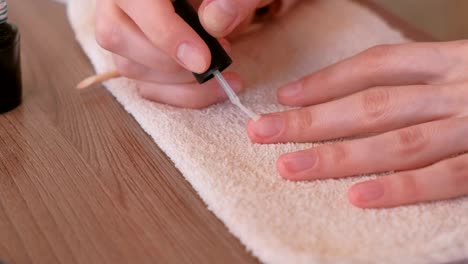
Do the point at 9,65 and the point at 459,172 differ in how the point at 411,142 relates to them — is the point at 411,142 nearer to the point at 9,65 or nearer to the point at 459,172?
the point at 459,172

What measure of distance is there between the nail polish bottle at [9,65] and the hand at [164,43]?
0.10 metres

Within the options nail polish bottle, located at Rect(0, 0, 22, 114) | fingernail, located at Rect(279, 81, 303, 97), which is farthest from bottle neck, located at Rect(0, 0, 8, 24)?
fingernail, located at Rect(279, 81, 303, 97)

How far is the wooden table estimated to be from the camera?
20.0 inches

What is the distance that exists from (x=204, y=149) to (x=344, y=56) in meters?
0.29

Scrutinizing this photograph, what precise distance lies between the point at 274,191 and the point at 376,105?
0.18 m

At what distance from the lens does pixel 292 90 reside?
710 mm

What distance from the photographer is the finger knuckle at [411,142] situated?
0.60 m

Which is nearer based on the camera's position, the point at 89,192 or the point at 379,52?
the point at 89,192

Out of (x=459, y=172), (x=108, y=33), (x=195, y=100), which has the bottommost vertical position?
(x=459, y=172)

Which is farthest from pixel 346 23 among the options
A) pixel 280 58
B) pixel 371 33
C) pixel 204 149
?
pixel 204 149

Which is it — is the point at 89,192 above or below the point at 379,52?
above

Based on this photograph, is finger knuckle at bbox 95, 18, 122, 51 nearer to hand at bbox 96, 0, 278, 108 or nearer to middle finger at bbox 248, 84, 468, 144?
hand at bbox 96, 0, 278, 108

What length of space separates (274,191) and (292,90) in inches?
7.5

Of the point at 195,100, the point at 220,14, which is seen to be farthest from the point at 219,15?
the point at 195,100
